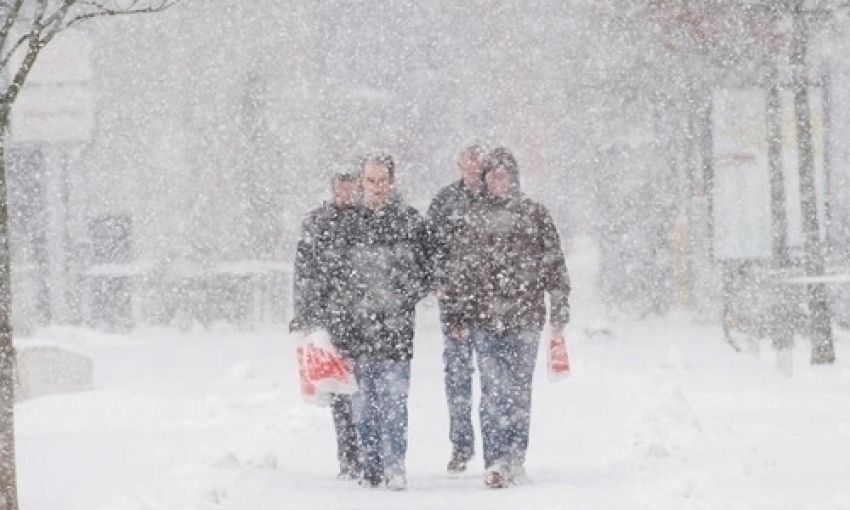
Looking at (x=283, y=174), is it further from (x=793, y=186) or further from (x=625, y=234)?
(x=793, y=186)

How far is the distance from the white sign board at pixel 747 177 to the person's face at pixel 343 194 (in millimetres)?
8642

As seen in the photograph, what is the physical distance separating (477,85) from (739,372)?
2345cm

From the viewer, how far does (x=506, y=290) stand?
9391mm

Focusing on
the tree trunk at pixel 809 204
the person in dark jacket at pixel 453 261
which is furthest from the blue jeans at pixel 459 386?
the tree trunk at pixel 809 204

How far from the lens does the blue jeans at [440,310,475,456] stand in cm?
991

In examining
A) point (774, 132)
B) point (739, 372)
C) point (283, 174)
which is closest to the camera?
point (739, 372)

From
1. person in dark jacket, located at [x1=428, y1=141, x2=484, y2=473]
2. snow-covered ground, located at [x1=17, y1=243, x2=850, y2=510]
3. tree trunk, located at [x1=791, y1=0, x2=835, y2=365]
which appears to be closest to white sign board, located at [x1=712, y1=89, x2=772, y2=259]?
tree trunk, located at [x1=791, y1=0, x2=835, y2=365]

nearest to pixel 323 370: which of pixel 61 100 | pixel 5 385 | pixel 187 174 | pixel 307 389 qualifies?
pixel 307 389

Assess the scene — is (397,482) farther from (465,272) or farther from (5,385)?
(5,385)

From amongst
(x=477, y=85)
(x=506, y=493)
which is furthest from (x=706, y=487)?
(x=477, y=85)

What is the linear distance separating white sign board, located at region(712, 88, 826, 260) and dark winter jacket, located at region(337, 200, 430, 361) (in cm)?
872

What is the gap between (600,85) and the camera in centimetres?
2552

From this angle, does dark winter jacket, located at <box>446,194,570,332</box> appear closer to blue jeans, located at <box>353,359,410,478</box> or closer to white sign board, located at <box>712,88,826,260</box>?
blue jeans, located at <box>353,359,410,478</box>

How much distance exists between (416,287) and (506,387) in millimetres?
744
